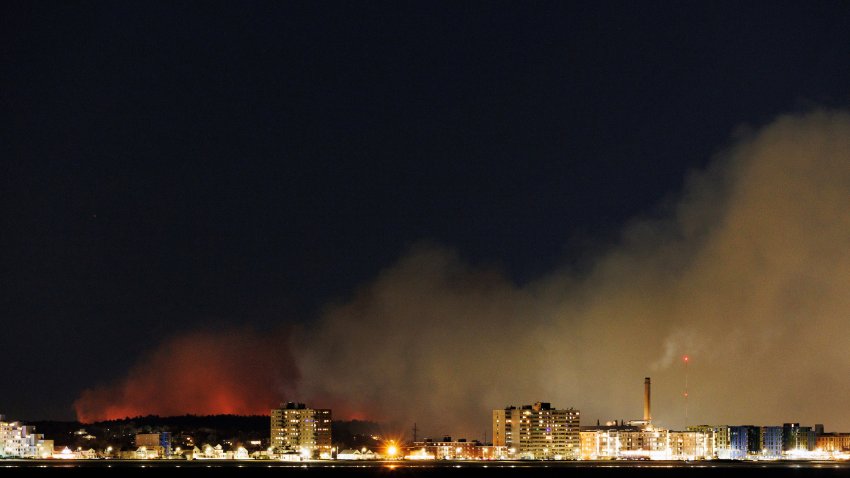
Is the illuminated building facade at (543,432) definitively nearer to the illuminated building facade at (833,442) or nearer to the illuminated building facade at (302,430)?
the illuminated building facade at (302,430)

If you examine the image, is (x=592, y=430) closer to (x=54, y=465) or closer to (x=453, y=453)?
(x=453, y=453)

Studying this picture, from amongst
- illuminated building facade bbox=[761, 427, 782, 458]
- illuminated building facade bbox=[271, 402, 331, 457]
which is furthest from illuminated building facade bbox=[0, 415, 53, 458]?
illuminated building facade bbox=[761, 427, 782, 458]

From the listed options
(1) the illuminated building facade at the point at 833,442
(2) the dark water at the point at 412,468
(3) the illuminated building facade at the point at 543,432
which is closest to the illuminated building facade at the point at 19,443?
(2) the dark water at the point at 412,468

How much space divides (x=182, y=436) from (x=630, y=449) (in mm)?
38868

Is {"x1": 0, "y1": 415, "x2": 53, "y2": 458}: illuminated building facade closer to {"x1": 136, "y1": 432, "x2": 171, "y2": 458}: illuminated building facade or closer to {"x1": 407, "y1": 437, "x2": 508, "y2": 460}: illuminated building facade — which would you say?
{"x1": 136, "y1": 432, "x2": 171, "y2": 458}: illuminated building facade

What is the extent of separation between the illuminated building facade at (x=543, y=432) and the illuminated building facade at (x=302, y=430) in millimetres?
14850

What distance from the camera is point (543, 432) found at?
4904 inches

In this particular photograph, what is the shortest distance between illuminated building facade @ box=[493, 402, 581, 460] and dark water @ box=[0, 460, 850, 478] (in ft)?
17.5

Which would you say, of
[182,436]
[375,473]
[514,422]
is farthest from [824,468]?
[182,436]

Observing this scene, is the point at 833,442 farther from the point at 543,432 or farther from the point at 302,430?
the point at 302,430

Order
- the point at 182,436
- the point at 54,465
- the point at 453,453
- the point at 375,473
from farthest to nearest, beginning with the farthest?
the point at 182,436 < the point at 453,453 < the point at 54,465 < the point at 375,473

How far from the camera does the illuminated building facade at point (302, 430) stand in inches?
4926

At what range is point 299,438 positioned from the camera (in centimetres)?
12612

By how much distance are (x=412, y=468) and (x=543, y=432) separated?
805 inches
